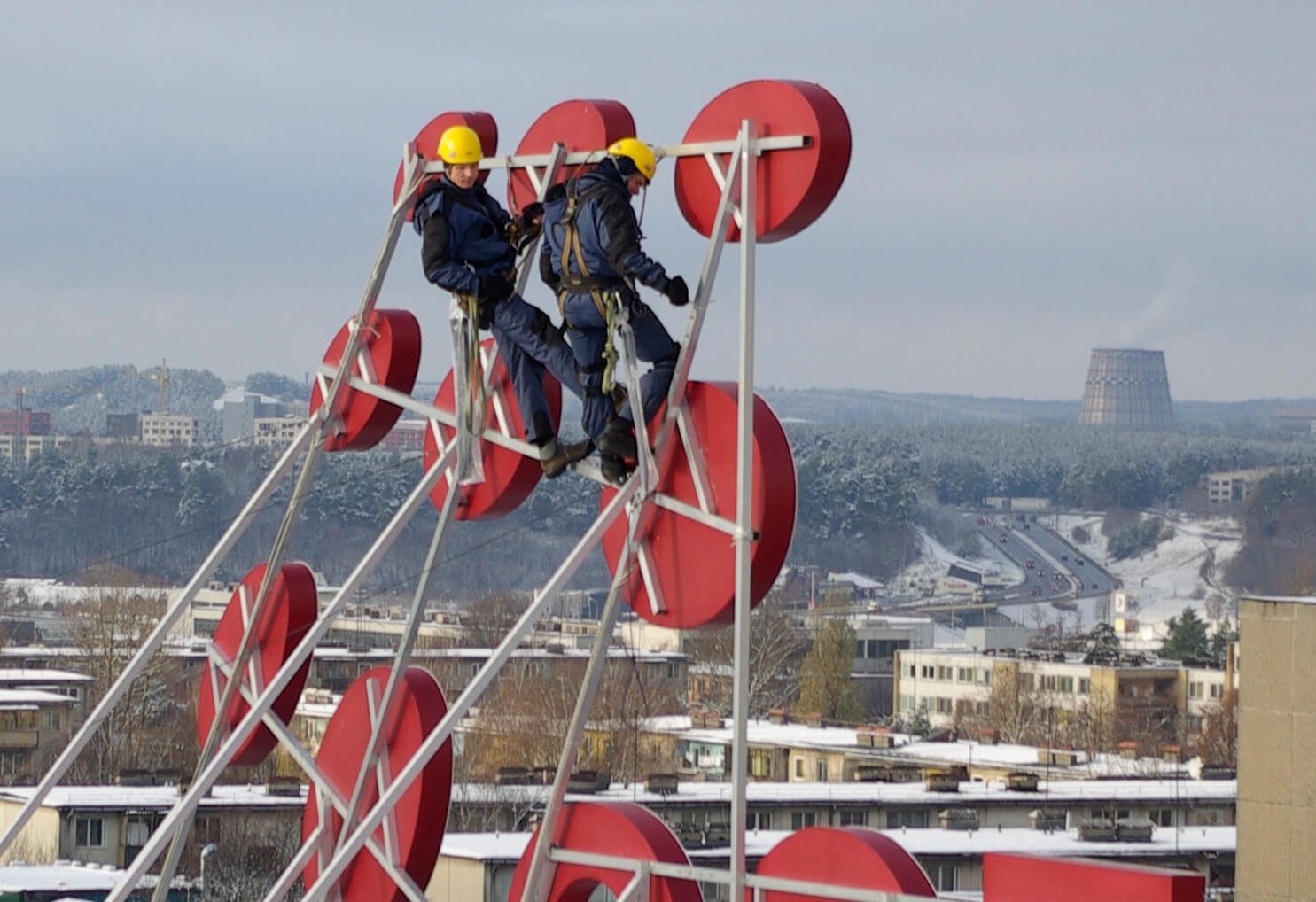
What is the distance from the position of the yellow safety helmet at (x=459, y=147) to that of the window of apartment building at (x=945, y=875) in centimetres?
3804

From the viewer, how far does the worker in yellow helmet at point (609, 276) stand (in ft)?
54.7

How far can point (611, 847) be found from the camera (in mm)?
16984

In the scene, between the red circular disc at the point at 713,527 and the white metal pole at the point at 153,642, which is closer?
the red circular disc at the point at 713,527

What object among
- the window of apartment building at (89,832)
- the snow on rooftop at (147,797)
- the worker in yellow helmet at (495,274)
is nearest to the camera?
the worker in yellow helmet at (495,274)

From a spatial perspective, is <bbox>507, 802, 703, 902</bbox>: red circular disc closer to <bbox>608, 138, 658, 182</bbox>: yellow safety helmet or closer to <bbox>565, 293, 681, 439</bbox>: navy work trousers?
<bbox>565, 293, 681, 439</bbox>: navy work trousers

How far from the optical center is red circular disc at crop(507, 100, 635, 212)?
17.7 metres

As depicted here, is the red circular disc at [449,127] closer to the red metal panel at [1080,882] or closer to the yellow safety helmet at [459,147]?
the yellow safety helmet at [459,147]

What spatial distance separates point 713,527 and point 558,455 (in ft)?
4.73

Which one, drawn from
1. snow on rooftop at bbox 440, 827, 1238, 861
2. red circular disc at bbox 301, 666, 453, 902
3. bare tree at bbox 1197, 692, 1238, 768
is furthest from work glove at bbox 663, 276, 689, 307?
bare tree at bbox 1197, 692, 1238, 768

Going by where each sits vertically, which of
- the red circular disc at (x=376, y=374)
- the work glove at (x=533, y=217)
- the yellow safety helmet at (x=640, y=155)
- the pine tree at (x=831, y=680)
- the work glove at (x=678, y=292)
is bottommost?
the pine tree at (x=831, y=680)

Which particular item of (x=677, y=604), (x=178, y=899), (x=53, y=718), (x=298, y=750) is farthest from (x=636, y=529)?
(x=53, y=718)

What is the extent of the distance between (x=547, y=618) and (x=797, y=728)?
66454 mm

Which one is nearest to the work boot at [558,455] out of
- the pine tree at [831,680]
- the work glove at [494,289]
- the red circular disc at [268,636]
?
the work glove at [494,289]

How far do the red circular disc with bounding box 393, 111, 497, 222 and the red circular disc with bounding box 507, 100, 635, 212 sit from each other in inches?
17.8
